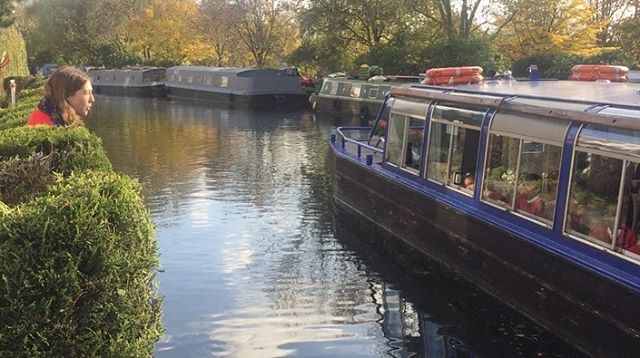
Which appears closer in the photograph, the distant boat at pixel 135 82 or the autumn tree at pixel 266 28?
the distant boat at pixel 135 82

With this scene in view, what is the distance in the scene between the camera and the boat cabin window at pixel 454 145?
8.49 metres

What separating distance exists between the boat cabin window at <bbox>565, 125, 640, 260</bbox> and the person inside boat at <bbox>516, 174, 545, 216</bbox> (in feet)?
1.69

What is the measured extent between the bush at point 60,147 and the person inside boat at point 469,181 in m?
4.26

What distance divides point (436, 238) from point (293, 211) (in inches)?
172

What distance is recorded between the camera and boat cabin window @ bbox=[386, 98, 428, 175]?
1006 cm

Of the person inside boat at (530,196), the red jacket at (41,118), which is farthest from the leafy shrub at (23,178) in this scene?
the person inside boat at (530,196)

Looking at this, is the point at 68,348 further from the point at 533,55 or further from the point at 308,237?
the point at 533,55

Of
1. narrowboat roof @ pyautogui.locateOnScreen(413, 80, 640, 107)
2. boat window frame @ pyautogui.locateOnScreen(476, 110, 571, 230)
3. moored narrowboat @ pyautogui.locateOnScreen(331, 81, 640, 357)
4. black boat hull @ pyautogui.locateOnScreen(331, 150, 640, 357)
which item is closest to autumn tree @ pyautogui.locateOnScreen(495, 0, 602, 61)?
narrowboat roof @ pyautogui.locateOnScreen(413, 80, 640, 107)

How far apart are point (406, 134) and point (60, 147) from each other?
5402 mm

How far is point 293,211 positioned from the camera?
12820 millimetres

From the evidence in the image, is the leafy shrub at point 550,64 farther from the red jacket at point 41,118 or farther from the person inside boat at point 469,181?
the red jacket at point 41,118

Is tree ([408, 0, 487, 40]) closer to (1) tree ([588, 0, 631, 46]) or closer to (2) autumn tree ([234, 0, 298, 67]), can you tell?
(1) tree ([588, 0, 631, 46])

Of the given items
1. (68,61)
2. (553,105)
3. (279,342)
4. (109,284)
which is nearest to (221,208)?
(279,342)

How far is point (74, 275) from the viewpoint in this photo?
3584mm
